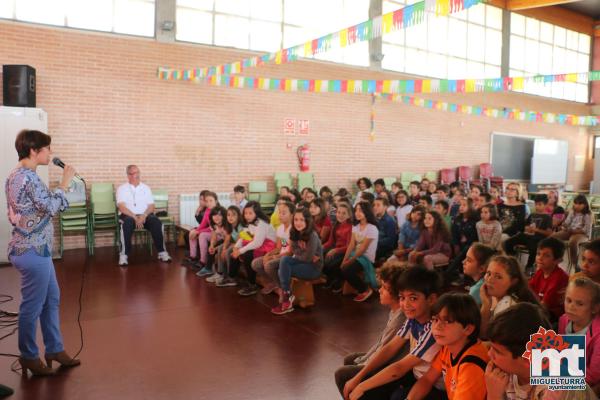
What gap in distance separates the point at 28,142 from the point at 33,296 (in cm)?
96

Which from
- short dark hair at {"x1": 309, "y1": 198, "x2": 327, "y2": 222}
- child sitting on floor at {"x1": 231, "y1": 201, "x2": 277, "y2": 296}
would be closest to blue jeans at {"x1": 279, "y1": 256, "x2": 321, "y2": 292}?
child sitting on floor at {"x1": 231, "y1": 201, "x2": 277, "y2": 296}

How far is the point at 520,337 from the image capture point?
162 cm

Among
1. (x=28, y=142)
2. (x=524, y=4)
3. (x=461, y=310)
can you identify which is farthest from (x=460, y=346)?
(x=524, y=4)

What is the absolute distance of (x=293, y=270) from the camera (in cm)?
461

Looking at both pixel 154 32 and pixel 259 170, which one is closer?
pixel 154 32

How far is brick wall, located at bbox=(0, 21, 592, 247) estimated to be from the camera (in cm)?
750

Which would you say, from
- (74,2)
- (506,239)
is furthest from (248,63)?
(506,239)

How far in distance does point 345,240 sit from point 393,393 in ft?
10.3

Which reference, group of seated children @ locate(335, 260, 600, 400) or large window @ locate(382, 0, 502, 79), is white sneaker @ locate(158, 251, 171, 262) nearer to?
group of seated children @ locate(335, 260, 600, 400)

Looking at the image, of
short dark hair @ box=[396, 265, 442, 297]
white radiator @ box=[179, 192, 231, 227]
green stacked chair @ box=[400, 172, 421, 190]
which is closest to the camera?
short dark hair @ box=[396, 265, 442, 297]

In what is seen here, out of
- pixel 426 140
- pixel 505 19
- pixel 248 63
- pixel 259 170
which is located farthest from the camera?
pixel 505 19

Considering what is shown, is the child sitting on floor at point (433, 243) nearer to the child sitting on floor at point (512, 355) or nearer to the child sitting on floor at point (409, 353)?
the child sitting on floor at point (409, 353)

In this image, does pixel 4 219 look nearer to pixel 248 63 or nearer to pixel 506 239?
pixel 248 63

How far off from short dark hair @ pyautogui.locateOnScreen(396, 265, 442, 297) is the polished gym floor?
Answer: 109cm
